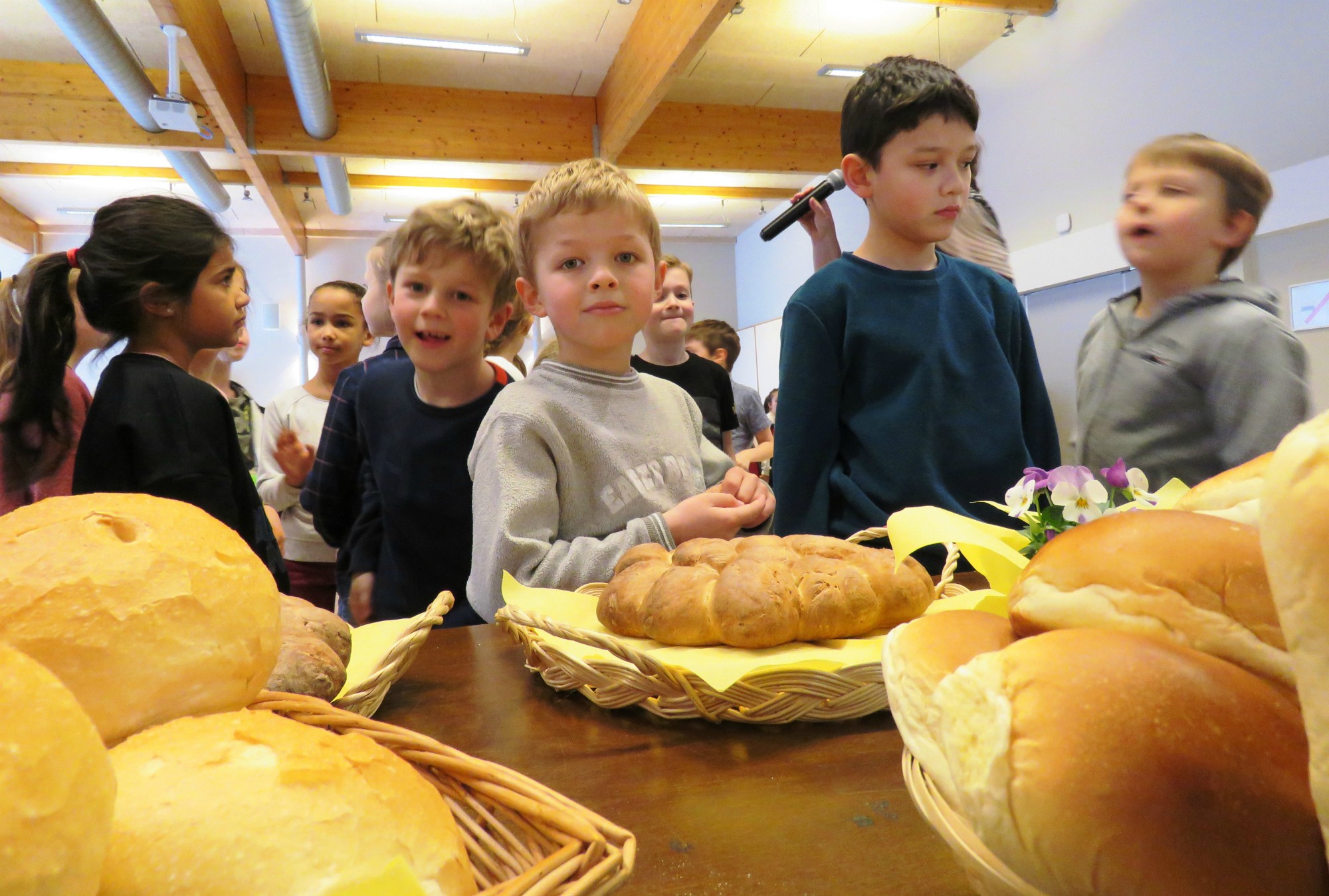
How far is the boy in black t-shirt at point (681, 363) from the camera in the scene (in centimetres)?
287

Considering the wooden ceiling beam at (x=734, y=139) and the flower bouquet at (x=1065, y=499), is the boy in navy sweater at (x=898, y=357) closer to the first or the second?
the flower bouquet at (x=1065, y=499)

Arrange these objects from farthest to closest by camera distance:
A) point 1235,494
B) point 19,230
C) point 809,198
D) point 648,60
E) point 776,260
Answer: point 776,260
point 19,230
point 648,60
point 809,198
point 1235,494

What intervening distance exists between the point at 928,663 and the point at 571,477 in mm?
979

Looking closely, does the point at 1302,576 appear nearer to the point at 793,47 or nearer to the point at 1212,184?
the point at 1212,184

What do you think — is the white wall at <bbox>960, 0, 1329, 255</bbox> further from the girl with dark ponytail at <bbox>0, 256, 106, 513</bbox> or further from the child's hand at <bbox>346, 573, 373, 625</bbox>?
the girl with dark ponytail at <bbox>0, 256, 106, 513</bbox>

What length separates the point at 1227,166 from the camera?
1646mm

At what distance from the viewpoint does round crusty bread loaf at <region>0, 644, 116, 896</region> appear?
265mm

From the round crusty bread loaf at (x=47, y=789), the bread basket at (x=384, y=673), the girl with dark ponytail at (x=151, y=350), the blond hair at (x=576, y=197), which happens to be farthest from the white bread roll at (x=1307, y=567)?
the girl with dark ponytail at (x=151, y=350)

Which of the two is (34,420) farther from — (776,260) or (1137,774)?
(776,260)

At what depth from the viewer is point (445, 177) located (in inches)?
338

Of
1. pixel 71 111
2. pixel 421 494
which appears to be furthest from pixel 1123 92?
pixel 71 111

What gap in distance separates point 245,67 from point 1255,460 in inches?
284

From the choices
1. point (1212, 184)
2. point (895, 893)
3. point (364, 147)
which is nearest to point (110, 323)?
point (895, 893)

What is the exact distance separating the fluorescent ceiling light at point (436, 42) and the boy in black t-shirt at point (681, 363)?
11.0 ft
